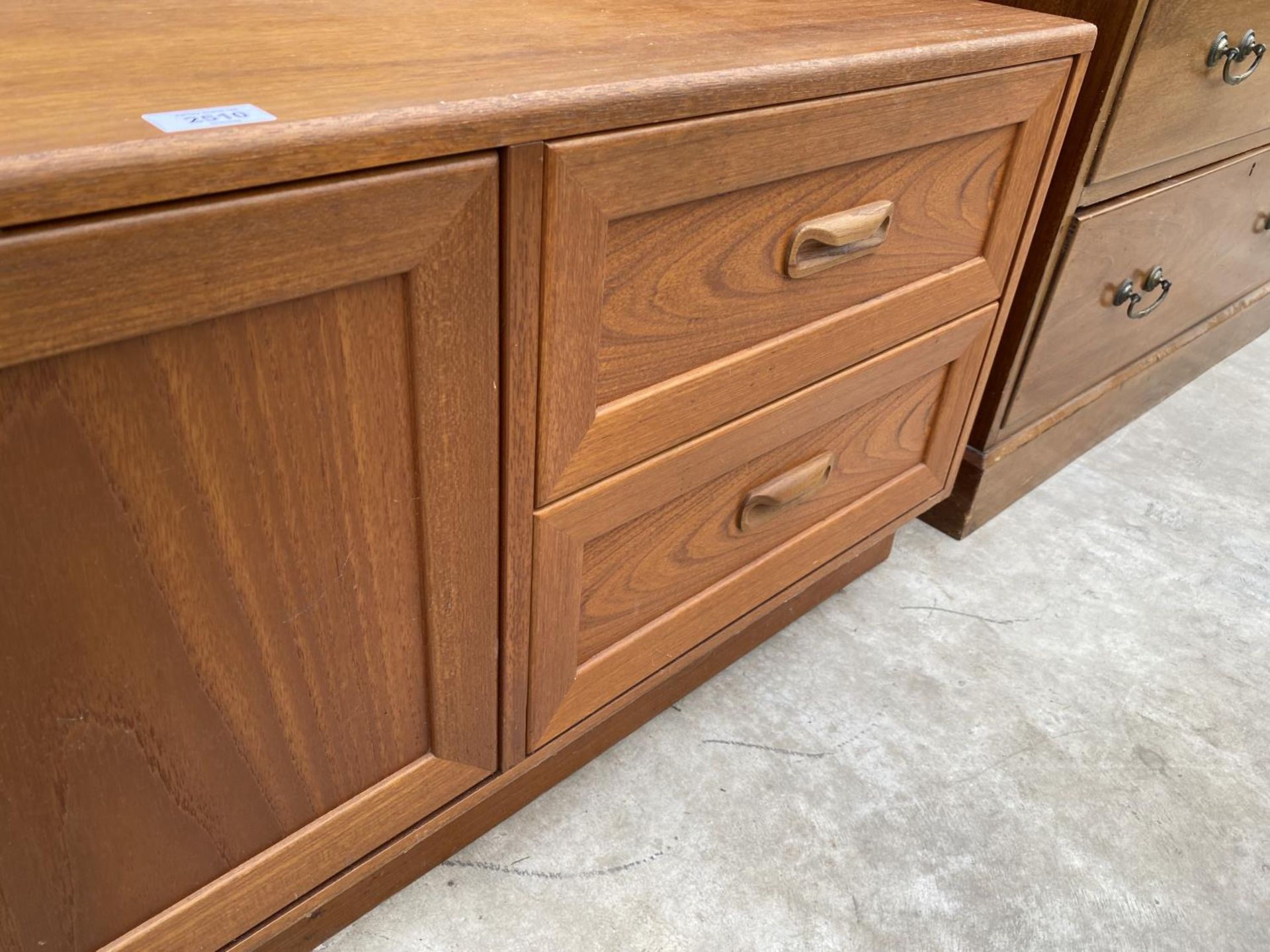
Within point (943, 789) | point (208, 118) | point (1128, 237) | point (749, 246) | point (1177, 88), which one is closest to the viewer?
point (208, 118)

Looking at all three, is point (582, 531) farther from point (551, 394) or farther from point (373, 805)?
point (373, 805)

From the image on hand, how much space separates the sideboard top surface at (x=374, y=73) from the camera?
344mm

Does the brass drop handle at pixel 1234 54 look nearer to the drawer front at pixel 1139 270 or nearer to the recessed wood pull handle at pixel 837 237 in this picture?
the drawer front at pixel 1139 270

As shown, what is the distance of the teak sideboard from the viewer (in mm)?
374

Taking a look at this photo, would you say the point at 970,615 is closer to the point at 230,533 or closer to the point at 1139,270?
the point at 1139,270

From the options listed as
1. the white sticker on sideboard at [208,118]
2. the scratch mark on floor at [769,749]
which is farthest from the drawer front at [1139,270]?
the white sticker on sideboard at [208,118]

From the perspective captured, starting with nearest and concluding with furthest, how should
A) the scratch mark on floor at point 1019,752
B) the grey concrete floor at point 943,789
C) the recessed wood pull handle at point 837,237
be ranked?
the recessed wood pull handle at point 837,237
the grey concrete floor at point 943,789
the scratch mark on floor at point 1019,752

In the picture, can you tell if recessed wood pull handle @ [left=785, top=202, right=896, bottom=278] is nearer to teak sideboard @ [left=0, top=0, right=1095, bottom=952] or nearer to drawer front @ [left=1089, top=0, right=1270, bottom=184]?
teak sideboard @ [left=0, top=0, right=1095, bottom=952]

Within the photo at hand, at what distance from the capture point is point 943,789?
2.81 ft

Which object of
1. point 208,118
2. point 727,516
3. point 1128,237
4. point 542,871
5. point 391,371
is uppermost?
point 208,118

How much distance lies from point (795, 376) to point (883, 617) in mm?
451

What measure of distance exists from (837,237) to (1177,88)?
0.58 m

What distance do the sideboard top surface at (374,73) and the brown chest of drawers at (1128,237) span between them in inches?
11.3

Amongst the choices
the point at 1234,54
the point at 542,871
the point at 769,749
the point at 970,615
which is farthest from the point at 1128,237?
the point at 542,871
